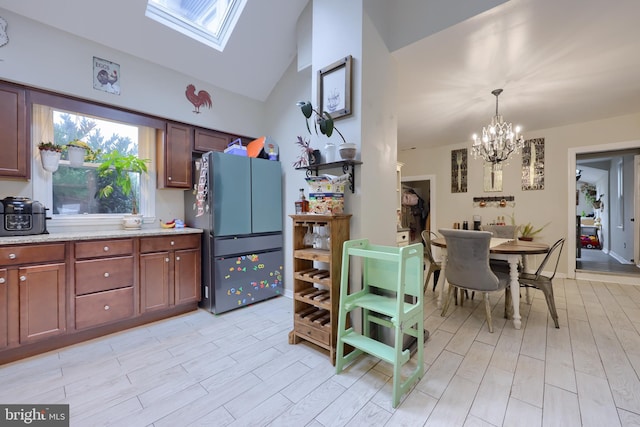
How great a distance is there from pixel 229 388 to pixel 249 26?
3495 millimetres

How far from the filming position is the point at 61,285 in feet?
7.01

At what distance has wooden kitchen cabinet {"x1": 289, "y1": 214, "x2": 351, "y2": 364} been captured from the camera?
1.89 metres

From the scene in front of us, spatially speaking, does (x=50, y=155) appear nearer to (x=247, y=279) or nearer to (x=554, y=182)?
(x=247, y=279)

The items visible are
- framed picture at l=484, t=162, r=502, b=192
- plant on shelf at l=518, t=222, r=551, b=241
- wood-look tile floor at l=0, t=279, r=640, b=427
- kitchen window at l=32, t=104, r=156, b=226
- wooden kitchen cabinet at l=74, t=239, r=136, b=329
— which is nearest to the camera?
wood-look tile floor at l=0, t=279, r=640, b=427

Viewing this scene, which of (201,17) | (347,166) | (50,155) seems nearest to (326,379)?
(347,166)

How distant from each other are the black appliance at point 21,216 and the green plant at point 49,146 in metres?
0.48

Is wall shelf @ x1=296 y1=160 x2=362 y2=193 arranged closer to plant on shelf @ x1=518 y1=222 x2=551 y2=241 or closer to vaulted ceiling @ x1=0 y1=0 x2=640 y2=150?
vaulted ceiling @ x1=0 y1=0 x2=640 y2=150

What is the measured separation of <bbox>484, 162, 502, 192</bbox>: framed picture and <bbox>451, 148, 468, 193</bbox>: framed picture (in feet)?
Result: 1.14

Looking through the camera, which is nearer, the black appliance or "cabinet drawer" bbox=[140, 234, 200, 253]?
the black appliance

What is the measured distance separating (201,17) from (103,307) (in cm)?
315

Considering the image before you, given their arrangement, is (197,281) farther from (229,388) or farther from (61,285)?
(229,388)

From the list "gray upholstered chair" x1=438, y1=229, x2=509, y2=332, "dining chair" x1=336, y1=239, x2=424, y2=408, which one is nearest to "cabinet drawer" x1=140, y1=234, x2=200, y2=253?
"dining chair" x1=336, y1=239, x2=424, y2=408

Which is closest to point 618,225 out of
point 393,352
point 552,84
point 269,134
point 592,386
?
point 552,84

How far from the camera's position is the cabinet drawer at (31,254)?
1916 millimetres
